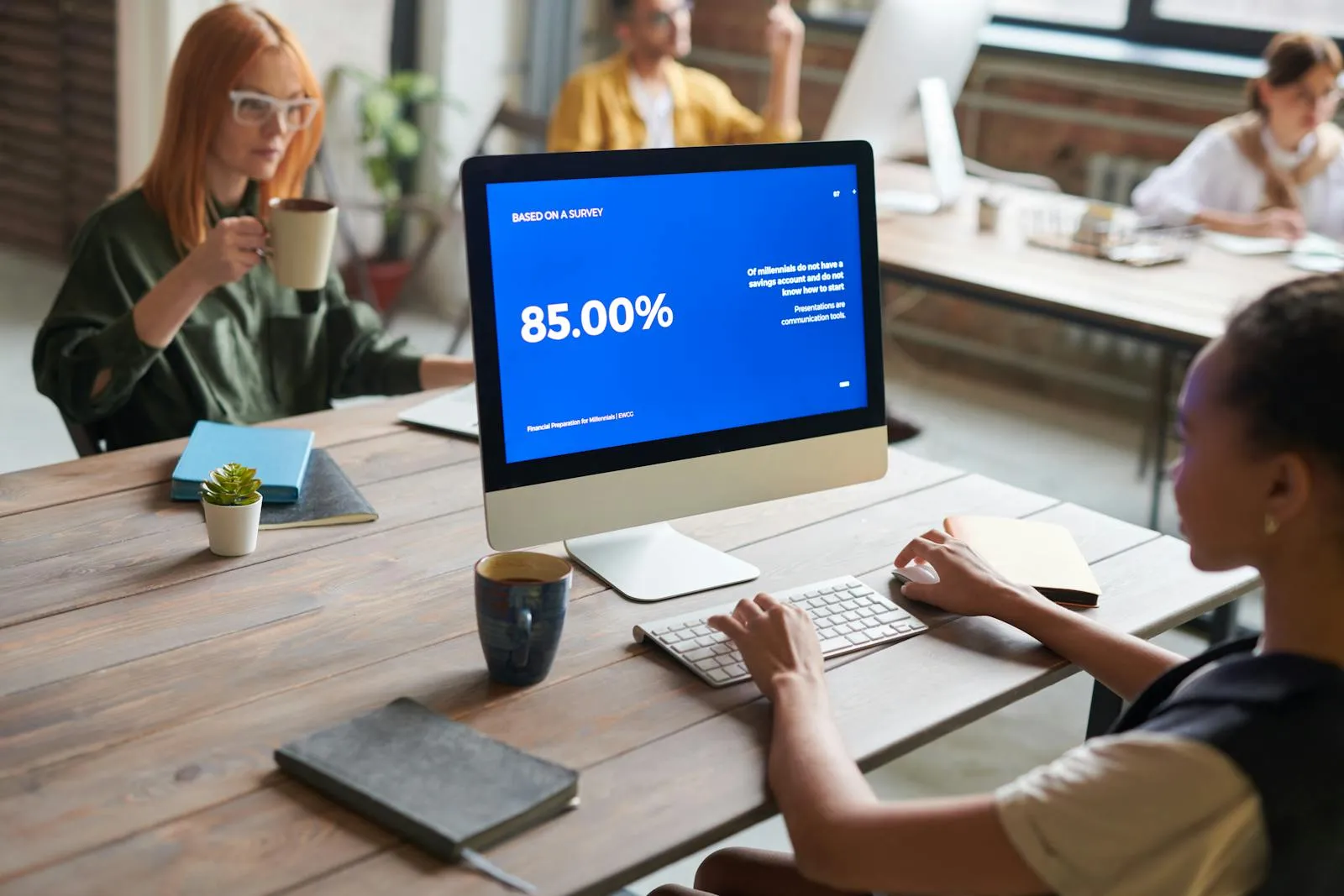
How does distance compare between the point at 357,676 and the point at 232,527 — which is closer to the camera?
the point at 357,676

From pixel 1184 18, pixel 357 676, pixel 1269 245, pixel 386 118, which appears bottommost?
pixel 357 676

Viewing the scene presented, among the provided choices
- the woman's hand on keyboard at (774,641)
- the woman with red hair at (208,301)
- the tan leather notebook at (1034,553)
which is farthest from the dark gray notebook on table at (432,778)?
the woman with red hair at (208,301)

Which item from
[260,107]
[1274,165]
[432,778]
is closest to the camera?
[432,778]

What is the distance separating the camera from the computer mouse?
5.01 ft

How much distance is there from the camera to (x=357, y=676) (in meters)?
1.28

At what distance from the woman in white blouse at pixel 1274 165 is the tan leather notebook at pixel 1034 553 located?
88.8 inches

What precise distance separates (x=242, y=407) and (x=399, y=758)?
1.15 meters

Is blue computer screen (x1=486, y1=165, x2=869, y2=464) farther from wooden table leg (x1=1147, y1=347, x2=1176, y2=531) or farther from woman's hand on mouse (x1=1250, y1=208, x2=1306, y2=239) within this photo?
woman's hand on mouse (x1=1250, y1=208, x2=1306, y2=239)

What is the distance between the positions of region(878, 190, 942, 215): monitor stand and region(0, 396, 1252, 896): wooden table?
6.55 feet

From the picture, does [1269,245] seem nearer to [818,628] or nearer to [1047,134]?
[1047,134]

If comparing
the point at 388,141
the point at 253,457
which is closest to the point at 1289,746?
the point at 253,457

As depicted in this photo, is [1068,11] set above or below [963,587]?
above

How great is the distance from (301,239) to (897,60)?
75.1 inches

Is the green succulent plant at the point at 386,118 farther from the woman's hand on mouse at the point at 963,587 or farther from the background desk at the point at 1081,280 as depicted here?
the woman's hand on mouse at the point at 963,587
